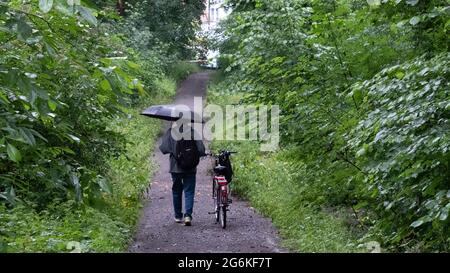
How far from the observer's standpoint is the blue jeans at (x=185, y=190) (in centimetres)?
1177

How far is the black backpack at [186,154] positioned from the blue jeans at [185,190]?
0.21 meters

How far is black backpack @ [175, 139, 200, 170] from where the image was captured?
1170cm

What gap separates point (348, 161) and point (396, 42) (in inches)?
61.7

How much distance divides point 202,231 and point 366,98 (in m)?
5.67

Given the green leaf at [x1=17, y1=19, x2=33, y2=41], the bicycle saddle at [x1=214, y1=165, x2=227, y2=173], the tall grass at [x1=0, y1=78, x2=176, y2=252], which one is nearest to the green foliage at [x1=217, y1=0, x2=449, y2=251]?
the bicycle saddle at [x1=214, y1=165, x2=227, y2=173]

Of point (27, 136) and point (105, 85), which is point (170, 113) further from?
point (27, 136)

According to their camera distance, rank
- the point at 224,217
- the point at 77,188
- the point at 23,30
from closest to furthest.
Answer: the point at 23,30 < the point at 77,188 < the point at 224,217

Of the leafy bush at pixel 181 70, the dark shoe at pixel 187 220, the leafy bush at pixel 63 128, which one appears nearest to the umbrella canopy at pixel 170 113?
the leafy bush at pixel 63 128

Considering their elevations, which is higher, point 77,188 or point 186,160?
point 77,188

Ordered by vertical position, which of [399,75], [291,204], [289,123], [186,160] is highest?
[399,75]

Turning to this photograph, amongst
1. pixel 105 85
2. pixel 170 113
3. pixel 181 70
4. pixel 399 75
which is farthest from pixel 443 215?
pixel 181 70

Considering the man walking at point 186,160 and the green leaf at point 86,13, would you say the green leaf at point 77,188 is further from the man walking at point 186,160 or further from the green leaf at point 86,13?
the man walking at point 186,160

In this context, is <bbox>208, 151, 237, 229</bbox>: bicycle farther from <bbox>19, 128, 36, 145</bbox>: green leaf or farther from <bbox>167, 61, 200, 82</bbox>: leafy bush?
<bbox>167, 61, 200, 82</bbox>: leafy bush

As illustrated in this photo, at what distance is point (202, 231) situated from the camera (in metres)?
11.3
